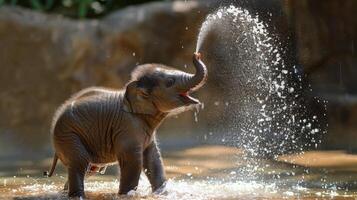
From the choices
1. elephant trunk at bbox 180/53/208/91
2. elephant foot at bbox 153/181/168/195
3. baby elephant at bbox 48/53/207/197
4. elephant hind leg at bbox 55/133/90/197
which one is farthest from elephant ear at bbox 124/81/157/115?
elephant foot at bbox 153/181/168/195

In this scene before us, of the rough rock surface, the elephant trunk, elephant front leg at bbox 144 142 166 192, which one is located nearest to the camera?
the elephant trunk

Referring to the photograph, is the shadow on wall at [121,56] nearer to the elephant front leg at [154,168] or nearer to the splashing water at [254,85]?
the splashing water at [254,85]

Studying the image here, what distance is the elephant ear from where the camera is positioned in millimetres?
7035

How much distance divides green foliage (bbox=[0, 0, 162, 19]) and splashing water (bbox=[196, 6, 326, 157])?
1.79 m

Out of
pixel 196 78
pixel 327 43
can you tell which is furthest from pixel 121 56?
pixel 196 78

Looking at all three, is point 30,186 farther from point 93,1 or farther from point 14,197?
point 93,1

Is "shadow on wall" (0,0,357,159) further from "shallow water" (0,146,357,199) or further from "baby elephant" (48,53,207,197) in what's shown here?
"baby elephant" (48,53,207,197)

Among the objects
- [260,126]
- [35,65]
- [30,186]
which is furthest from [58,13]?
[30,186]

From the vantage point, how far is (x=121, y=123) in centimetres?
705

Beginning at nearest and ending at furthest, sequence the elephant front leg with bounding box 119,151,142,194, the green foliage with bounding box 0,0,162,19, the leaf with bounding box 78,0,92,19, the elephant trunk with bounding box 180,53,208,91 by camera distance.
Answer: the elephant trunk with bounding box 180,53,208,91
the elephant front leg with bounding box 119,151,142,194
the leaf with bounding box 78,0,92,19
the green foliage with bounding box 0,0,162,19

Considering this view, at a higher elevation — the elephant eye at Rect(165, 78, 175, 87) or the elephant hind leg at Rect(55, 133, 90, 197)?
the elephant eye at Rect(165, 78, 175, 87)

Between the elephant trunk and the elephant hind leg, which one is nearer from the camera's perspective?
the elephant trunk

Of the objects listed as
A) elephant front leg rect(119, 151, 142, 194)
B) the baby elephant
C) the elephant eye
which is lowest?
elephant front leg rect(119, 151, 142, 194)

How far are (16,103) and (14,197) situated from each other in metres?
4.87
